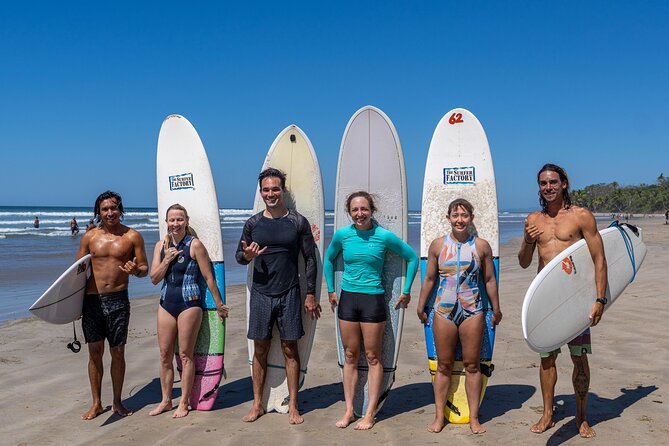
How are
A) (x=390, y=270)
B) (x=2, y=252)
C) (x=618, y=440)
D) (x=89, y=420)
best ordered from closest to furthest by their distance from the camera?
(x=618, y=440) < (x=89, y=420) < (x=390, y=270) < (x=2, y=252)

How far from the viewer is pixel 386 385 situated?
3.87 m

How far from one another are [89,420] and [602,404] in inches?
132

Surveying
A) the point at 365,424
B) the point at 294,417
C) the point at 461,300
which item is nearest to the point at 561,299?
the point at 461,300

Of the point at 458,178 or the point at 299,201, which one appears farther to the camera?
the point at 299,201

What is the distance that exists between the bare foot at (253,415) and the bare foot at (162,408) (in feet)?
1.78

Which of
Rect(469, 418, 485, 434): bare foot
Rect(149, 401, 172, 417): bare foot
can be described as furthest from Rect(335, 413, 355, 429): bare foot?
Rect(149, 401, 172, 417): bare foot

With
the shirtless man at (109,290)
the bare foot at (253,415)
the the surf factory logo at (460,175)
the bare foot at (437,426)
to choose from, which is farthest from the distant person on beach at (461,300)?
the shirtless man at (109,290)

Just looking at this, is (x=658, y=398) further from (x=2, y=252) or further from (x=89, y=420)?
(x=2, y=252)

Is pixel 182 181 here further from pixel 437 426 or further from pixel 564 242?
pixel 564 242

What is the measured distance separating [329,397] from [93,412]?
5.26ft

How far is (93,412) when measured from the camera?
12.5ft

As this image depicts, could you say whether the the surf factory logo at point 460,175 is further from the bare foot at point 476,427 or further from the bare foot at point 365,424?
the bare foot at point 365,424

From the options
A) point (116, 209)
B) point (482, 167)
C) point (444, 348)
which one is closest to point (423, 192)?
point (482, 167)

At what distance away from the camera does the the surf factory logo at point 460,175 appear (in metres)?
4.16
